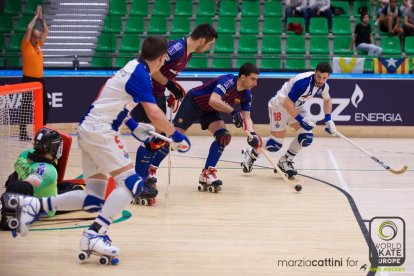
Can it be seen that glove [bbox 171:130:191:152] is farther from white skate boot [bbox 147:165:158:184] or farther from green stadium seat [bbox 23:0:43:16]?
green stadium seat [bbox 23:0:43:16]

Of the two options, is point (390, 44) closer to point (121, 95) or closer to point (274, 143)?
point (274, 143)

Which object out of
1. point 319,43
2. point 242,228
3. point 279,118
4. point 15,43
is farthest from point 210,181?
point 319,43

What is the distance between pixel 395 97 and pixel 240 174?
16.6ft

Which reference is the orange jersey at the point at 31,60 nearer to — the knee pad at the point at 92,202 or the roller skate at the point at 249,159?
the roller skate at the point at 249,159

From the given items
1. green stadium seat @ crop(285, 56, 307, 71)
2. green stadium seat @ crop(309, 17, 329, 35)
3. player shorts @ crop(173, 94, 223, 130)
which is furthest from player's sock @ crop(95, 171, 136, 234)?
green stadium seat @ crop(309, 17, 329, 35)

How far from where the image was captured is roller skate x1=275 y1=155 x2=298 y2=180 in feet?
38.4

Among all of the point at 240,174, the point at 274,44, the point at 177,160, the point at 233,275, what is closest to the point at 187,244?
the point at 233,275

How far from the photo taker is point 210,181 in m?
10.8

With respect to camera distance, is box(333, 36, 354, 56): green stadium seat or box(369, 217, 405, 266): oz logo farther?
box(333, 36, 354, 56): green stadium seat

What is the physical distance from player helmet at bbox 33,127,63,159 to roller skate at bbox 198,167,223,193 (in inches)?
104

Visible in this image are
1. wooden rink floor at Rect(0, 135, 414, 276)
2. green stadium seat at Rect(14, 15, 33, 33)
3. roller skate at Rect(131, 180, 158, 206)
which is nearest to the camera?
wooden rink floor at Rect(0, 135, 414, 276)

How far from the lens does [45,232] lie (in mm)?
8438

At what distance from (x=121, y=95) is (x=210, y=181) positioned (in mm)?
3819

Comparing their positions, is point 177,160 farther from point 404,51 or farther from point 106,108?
point 404,51
